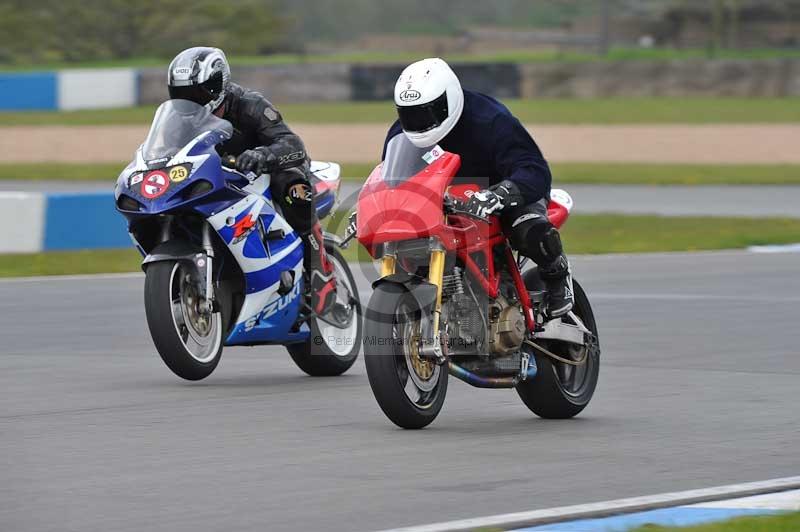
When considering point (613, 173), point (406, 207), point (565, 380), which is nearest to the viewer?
point (406, 207)

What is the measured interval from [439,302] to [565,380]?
1061 mm

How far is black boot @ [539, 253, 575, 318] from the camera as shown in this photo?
7.06 m

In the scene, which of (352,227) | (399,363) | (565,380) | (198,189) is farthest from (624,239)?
(399,363)

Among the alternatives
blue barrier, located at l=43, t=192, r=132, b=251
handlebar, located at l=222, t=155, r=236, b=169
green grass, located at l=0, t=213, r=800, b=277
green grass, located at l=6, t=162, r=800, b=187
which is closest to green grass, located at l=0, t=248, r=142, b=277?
green grass, located at l=0, t=213, r=800, b=277

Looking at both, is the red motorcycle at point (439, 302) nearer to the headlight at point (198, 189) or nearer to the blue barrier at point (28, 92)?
the headlight at point (198, 189)

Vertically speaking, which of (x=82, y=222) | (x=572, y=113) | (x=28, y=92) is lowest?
(x=28, y=92)

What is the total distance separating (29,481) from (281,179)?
3184 millimetres

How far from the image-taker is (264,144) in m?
8.58

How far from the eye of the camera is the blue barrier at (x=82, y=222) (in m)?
15.0

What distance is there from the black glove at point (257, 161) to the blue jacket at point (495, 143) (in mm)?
1382

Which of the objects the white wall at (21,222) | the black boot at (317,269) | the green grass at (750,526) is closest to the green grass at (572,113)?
the white wall at (21,222)

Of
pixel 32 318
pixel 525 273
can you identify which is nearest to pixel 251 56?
pixel 32 318

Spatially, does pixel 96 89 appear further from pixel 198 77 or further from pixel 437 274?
pixel 437 274

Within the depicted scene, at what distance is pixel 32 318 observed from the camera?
35.6ft
